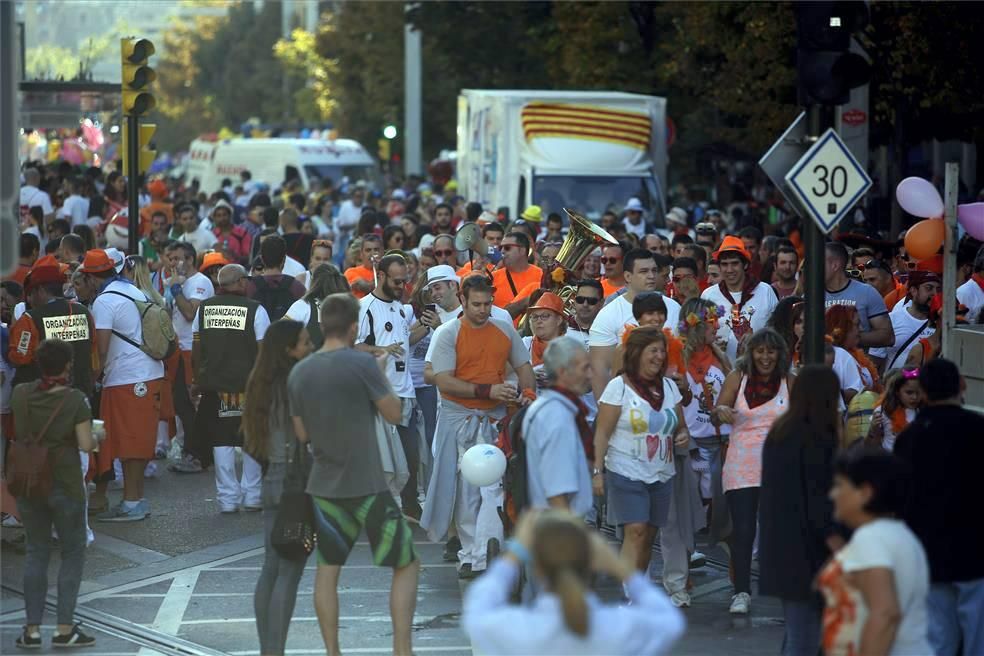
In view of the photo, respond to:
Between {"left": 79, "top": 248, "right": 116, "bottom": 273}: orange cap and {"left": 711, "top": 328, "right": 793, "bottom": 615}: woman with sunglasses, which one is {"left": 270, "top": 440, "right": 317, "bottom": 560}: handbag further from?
{"left": 79, "top": 248, "right": 116, "bottom": 273}: orange cap

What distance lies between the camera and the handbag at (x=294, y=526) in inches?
322

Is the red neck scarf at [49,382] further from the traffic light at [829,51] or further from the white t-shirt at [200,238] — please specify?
the white t-shirt at [200,238]

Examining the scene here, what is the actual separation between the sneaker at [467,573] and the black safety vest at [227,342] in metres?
2.44

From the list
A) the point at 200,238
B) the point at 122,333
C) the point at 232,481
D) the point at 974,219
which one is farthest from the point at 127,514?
the point at 200,238

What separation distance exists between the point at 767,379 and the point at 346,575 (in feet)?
9.56

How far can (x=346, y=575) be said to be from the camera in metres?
10.6

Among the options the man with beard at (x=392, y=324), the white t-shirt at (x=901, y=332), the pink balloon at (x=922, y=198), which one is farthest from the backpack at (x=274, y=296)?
the pink balloon at (x=922, y=198)

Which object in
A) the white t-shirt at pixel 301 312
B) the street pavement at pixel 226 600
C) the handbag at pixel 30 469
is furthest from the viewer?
the white t-shirt at pixel 301 312

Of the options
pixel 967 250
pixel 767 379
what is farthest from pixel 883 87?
pixel 767 379

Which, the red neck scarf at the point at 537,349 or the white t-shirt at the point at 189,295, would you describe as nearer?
the red neck scarf at the point at 537,349

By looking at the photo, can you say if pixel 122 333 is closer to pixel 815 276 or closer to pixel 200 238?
pixel 815 276

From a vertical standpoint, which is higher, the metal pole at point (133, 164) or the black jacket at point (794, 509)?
the metal pole at point (133, 164)

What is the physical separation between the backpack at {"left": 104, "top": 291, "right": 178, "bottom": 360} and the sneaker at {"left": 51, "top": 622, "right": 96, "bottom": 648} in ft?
11.5

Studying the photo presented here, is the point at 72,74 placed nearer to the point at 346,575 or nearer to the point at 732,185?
the point at 732,185
